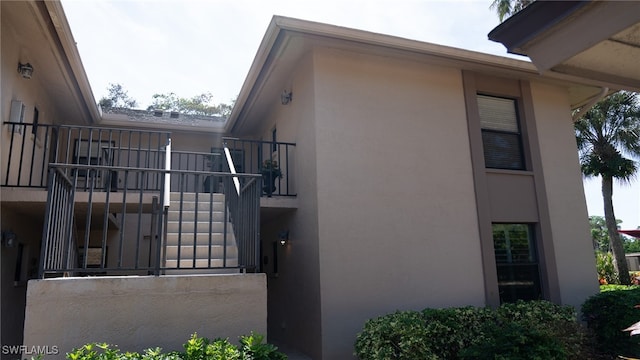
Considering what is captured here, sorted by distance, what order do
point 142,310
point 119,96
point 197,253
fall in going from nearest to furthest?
point 142,310, point 197,253, point 119,96

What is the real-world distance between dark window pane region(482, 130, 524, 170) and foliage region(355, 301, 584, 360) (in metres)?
2.75

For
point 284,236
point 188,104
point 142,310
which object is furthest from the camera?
point 188,104

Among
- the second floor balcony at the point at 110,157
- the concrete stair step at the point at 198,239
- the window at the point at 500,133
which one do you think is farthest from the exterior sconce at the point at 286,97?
the window at the point at 500,133

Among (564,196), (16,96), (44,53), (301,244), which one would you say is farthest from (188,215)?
(564,196)

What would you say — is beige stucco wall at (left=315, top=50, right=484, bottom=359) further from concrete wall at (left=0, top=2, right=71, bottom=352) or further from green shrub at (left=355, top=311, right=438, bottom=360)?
concrete wall at (left=0, top=2, right=71, bottom=352)

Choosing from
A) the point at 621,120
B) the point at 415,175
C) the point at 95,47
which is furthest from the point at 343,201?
the point at 621,120

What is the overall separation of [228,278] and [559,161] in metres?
7.33

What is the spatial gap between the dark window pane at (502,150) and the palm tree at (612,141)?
31.9ft

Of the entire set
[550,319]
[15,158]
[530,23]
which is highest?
[15,158]

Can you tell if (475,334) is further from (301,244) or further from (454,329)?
(301,244)

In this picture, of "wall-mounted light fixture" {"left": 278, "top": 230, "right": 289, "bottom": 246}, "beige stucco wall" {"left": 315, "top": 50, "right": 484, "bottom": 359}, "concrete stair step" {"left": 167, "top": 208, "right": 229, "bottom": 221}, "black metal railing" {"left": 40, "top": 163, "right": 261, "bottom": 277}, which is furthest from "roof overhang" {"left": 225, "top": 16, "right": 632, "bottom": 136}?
"wall-mounted light fixture" {"left": 278, "top": 230, "right": 289, "bottom": 246}

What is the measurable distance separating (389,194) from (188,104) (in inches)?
922

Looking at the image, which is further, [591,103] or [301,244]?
[591,103]

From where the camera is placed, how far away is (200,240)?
678 centimetres
